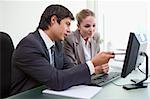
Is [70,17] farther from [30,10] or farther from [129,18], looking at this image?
[129,18]

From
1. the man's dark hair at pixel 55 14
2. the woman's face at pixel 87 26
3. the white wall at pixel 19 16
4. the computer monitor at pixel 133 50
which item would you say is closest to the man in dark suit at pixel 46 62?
the man's dark hair at pixel 55 14

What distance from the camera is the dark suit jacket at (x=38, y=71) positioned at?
1.30 meters

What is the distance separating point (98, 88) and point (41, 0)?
1838 mm

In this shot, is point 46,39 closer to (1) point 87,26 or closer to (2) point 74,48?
(2) point 74,48

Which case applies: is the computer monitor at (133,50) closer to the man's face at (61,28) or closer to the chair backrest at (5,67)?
the man's face at (61,28)

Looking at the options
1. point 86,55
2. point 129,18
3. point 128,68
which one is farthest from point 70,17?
point 129,18

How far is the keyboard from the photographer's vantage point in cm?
146

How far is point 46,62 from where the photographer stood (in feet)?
4.38

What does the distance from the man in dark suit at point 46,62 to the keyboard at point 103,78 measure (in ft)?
0.29

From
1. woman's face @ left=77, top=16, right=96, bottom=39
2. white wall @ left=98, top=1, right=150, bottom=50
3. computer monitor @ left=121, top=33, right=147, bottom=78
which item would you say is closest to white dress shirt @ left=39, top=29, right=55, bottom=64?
computer monitor @ left=121, top=33, right=147, bottom=78

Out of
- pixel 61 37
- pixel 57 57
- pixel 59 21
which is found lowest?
pixel 57 57

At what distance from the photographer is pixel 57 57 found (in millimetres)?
1646

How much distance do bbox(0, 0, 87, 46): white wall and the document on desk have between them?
1345 mm

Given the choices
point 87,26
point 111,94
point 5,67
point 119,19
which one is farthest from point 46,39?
point 119,19
